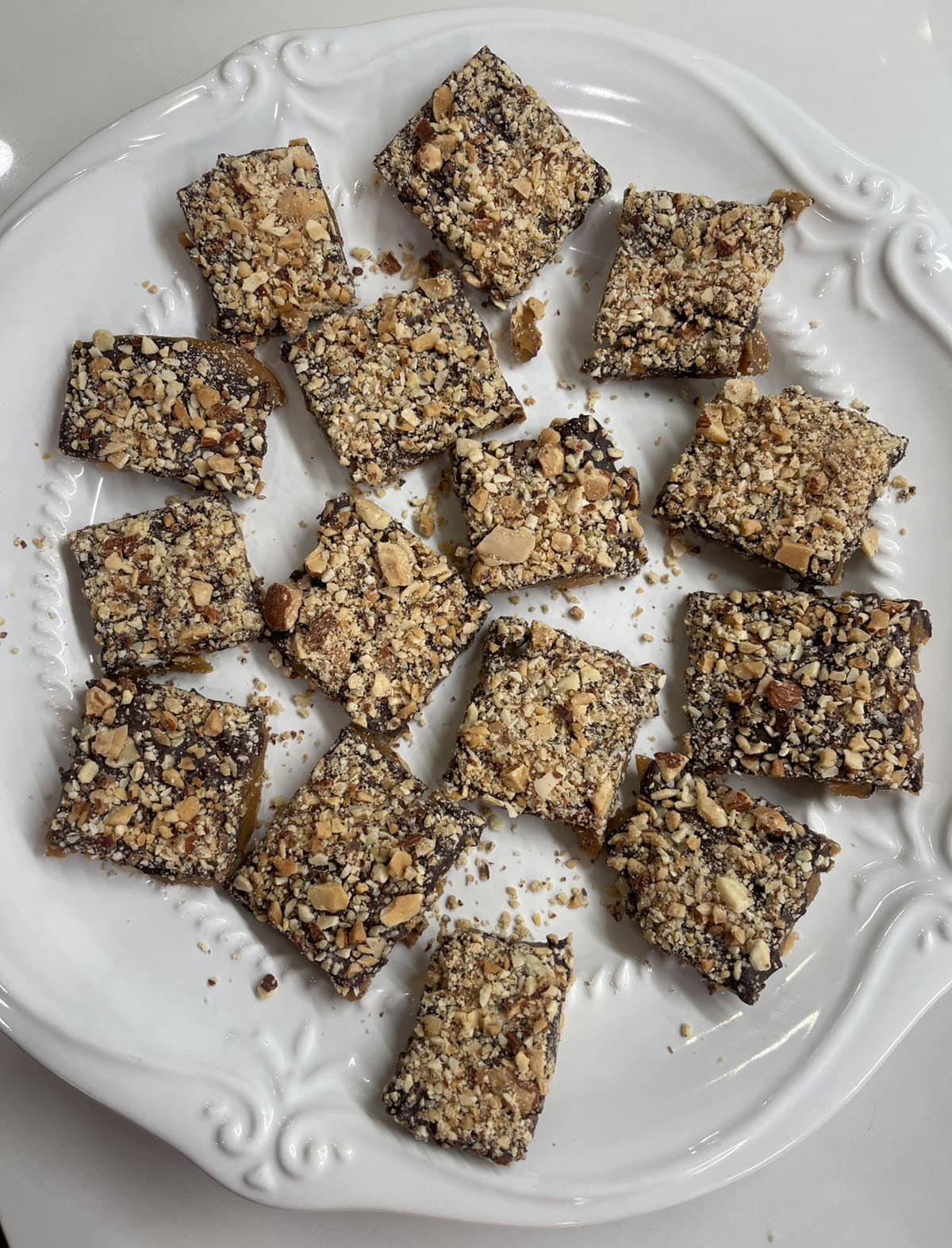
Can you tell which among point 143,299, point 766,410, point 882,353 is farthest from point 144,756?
point 882,353

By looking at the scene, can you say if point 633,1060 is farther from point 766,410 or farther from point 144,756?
point 766,410

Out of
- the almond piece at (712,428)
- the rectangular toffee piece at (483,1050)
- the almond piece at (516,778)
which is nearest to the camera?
the rectangular toffee piece at (483,1050)

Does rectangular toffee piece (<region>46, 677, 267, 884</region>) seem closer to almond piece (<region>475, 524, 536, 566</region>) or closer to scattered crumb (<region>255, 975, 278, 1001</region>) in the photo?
scattered crumb (<region>255, 975, 278, 1001</region>)

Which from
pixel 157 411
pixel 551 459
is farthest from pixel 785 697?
pixel 157 411

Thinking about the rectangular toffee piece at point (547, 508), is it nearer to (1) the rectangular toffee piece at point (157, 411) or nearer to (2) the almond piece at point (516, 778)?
(2) the almond piece at point (516, 778)

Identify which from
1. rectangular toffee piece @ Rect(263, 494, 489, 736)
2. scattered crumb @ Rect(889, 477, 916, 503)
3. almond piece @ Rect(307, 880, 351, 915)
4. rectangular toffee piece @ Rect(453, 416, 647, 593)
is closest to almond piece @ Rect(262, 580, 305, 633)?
rectangular toffee piece @ Rect(263, 494, 489, 736)

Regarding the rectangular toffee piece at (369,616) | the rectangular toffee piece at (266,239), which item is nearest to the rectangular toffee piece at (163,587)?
the rectangular toffee piece at (369,616)

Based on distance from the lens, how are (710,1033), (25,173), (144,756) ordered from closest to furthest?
(144,756)
(710,1033)
(25,173)
